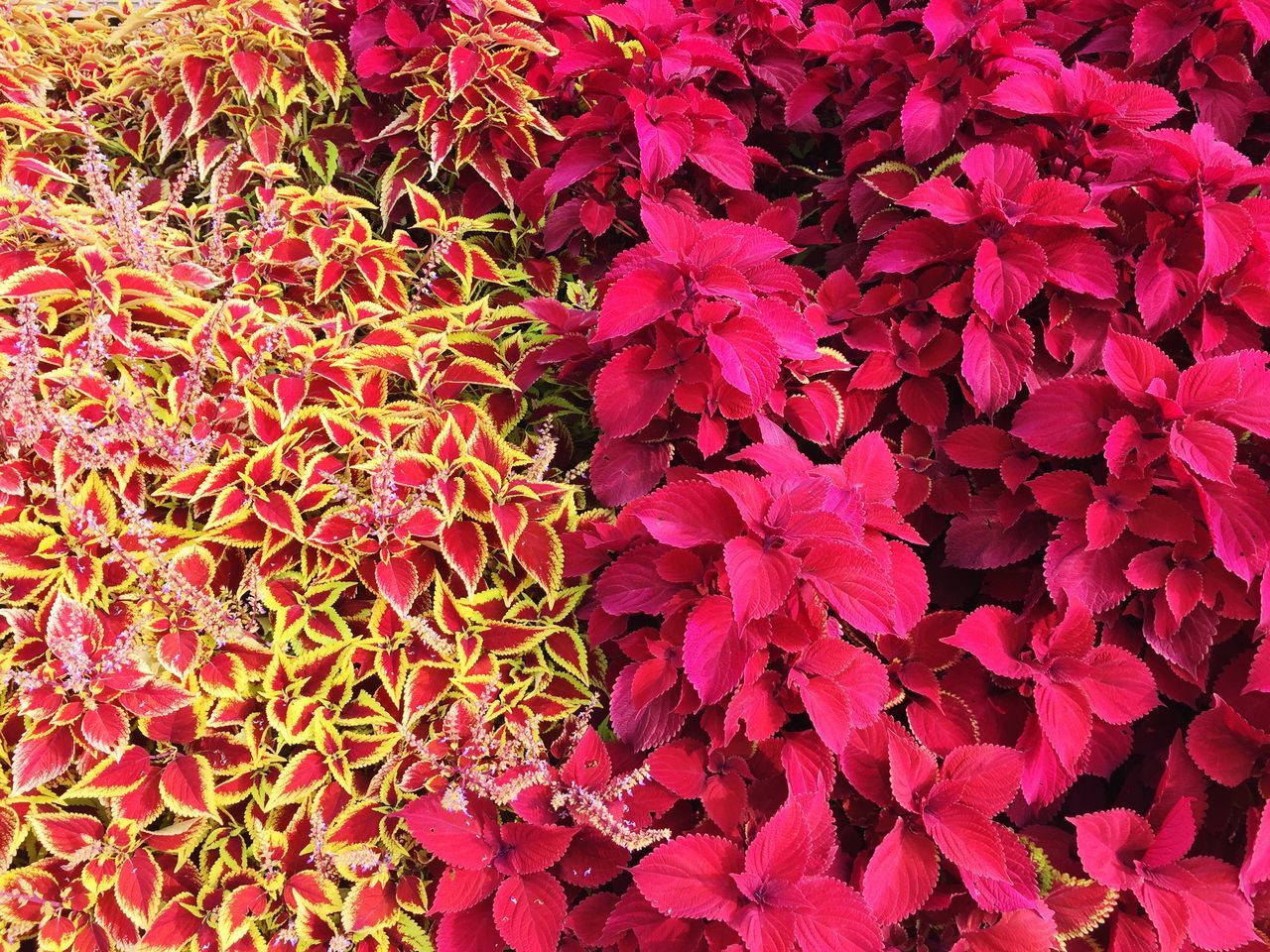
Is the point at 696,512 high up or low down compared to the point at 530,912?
up

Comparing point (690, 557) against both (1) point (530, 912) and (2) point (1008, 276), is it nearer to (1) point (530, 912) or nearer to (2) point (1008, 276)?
(1) point (530, 912)

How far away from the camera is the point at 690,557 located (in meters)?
1.30

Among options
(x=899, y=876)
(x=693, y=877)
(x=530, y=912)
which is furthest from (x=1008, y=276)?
(x=530, y=912)

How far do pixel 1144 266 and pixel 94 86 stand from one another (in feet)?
8.38

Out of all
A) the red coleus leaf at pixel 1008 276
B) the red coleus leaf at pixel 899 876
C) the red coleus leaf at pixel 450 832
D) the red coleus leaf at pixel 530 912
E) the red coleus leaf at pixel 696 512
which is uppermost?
the red coleus leaf at pixel 1008 276

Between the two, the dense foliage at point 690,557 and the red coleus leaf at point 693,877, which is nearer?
the red coleus leaf at point 693,877

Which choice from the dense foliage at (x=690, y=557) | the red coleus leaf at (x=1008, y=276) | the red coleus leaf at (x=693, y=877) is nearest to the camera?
the red coleus leaf at (x=693, y=877)

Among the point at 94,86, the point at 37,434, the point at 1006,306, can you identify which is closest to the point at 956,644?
the point at 1006,306

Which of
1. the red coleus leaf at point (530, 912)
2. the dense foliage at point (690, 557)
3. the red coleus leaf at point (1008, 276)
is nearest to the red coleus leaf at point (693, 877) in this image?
the dense foliage at point (690, 557)

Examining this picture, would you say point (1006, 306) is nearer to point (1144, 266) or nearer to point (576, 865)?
point (1144, 266)

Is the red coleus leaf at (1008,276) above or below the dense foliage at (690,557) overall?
above

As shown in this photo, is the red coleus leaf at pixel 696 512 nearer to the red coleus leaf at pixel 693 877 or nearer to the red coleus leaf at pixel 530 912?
the red coleus leaf at pixel 693 877

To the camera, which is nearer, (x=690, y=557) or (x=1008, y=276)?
(x=690, y=557)

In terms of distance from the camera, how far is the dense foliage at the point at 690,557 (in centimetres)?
124
